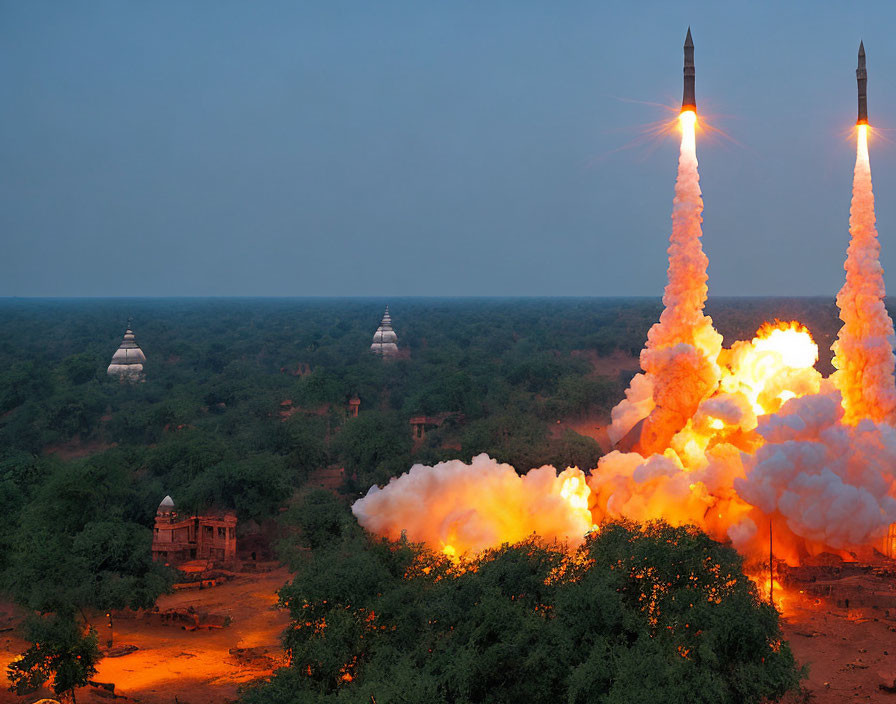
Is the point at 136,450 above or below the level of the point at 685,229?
below

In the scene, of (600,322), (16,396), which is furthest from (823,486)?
(600,322)

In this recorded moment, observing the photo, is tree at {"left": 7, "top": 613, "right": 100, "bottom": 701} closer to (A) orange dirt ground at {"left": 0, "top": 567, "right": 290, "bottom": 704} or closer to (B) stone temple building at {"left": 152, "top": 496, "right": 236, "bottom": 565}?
(A) orange dirt ground at {"left": 0, "top": 567, "right": 290, "bottom": 704}

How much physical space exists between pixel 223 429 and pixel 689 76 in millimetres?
31941

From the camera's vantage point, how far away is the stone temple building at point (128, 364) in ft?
215

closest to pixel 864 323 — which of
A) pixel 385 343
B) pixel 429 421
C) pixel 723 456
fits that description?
pixel 723 456

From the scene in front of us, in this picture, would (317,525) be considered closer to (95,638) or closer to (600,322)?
(95,638)

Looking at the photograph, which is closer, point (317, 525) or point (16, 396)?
point (317, 525)

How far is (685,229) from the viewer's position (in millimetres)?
31234

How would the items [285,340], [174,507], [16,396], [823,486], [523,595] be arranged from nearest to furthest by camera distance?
[523,595] → [823,486] → [174,507] → [16,396] → [285,340]

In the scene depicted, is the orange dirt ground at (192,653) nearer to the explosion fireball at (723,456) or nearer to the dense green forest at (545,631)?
the dense green forest at (545,631)

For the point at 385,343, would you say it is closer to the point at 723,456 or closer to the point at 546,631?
the point at 723,456

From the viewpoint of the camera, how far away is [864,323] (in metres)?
29.8

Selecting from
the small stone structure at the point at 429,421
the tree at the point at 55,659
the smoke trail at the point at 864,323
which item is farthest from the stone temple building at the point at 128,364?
the smoke trail at the point at 864,323

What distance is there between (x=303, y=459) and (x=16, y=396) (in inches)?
1086
